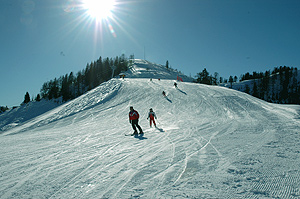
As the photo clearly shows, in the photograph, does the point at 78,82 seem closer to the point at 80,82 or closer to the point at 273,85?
the point at 80,82

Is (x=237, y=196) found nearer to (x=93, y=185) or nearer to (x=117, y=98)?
(x=93, y=185)

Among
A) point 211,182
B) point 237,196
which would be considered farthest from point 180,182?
point 237,196

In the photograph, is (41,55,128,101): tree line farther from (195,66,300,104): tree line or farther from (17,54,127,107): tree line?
(195,66,300,104): tree line

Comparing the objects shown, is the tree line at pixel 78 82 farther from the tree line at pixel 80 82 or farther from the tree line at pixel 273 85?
the tree line at pixel 273 85

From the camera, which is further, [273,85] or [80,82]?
[273,85]

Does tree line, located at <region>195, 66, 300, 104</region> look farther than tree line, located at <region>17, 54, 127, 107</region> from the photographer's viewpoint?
No

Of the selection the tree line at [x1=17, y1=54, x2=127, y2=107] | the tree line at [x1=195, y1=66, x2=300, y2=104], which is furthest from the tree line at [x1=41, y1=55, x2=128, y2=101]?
the tree line at [x1=195, y1=66, x2=300, y2=104]

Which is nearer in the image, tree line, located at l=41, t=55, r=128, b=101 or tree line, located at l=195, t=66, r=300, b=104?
tree line, located at l=195, t=66, r=300, b=104

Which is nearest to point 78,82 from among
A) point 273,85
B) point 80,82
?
point 80,82

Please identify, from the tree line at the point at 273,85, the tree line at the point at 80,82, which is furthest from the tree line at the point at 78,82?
the tree line at the point at 273,85

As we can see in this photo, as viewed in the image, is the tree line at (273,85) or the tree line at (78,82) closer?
the tree line at (273,85)

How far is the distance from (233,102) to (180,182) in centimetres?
2257

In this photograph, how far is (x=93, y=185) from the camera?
351 cm

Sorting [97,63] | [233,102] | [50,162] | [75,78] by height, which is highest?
[97,63]
